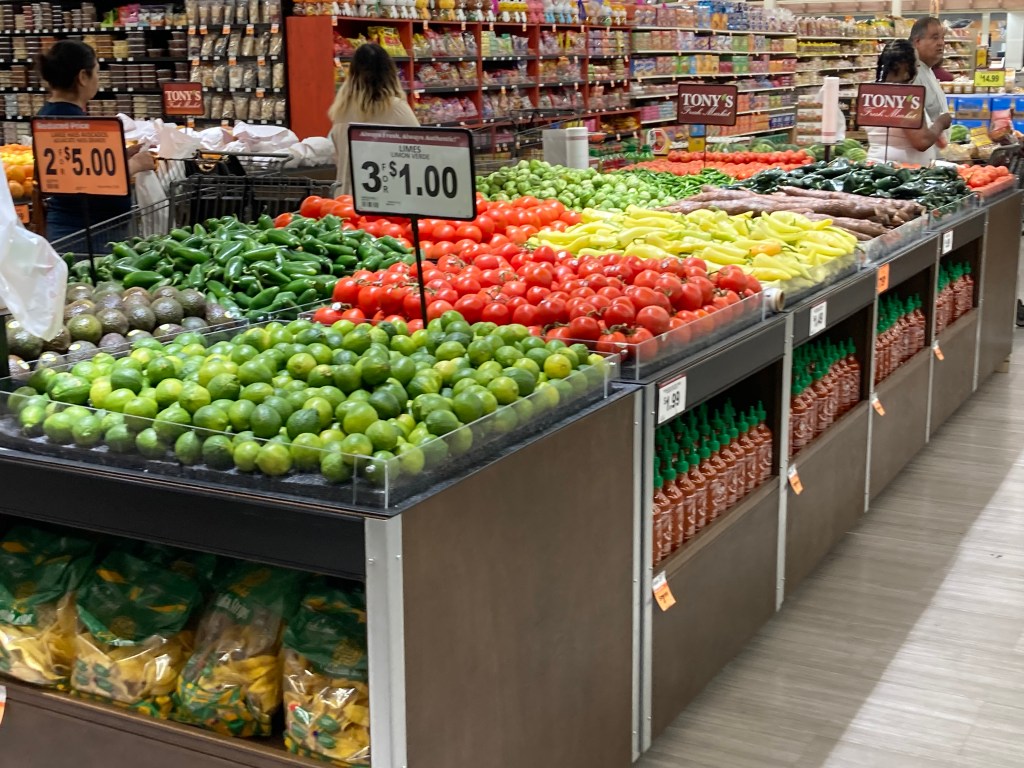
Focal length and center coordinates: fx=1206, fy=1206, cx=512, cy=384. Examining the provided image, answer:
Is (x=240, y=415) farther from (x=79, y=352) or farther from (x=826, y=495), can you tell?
(x=826, y=495)

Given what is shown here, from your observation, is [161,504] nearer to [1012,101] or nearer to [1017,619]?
[1017,619]

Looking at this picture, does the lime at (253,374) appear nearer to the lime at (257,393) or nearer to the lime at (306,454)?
the lime at (257,393)

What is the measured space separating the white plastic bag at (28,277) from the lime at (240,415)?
0.55 m

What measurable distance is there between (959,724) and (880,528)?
4.68 feet

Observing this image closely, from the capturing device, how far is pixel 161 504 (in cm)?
207

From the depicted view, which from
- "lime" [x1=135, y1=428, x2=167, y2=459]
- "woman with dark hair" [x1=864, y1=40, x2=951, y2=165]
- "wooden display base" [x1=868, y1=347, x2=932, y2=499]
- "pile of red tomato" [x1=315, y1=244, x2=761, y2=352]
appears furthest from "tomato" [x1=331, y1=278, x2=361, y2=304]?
"woman with dark hair" [x1=864, y1=40, x2=951, y2=165]

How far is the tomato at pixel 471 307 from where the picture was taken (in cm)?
299

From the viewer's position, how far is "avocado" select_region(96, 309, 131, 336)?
2949mm

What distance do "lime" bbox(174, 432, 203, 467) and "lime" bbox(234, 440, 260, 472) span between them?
0.08 metres

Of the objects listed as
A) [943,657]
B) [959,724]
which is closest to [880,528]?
[943,657]

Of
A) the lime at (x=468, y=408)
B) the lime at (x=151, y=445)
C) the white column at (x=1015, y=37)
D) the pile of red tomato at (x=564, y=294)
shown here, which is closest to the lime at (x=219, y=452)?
the lime at (x=151, y=445)

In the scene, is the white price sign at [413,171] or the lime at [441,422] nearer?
the lime at [441,422]

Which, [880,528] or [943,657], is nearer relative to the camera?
[943,657]

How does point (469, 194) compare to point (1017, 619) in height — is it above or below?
above
